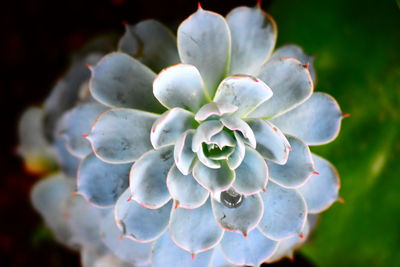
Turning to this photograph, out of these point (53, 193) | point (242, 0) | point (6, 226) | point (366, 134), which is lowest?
point (6, 226)

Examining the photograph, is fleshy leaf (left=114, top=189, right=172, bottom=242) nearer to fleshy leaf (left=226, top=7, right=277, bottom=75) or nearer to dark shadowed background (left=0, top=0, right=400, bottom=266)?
fleshy leaf (left=226, top=7, right=277, bottom=75)

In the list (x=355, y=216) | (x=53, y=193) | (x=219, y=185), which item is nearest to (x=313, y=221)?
(x=355, y=216)

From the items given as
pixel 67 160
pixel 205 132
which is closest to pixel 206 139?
pixel 205 132

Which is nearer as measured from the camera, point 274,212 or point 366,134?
point 274,212

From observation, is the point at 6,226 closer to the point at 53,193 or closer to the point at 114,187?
the point at 53,193

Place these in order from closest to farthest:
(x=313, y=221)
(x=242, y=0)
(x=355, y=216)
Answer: (x=313, y=221) < (x=355, y=216) < (x=242, y=0)

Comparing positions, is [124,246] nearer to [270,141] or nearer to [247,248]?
[247,248]
